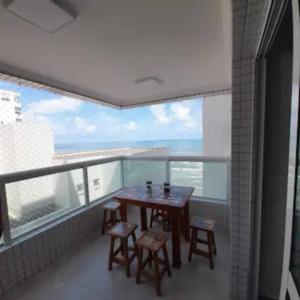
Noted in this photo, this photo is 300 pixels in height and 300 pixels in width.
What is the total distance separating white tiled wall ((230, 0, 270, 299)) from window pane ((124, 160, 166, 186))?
1838 millimetres

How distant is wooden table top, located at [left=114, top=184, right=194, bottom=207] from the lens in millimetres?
2094

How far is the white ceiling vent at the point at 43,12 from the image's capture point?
4.24 feet

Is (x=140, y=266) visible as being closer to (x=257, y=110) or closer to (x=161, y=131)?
(x=257, y=110)

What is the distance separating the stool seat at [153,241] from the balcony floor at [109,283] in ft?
1.25

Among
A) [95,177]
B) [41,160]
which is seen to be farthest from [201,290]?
[41,160]

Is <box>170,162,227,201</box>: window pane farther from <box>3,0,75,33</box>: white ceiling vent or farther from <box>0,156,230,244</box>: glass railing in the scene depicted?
<box>3,0,75,33</box>: white ceiling vent

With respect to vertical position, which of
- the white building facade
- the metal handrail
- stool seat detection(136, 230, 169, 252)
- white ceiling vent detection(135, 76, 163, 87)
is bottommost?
stool seat detection(136, 230, 169, 252)

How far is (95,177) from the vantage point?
9.77 feet

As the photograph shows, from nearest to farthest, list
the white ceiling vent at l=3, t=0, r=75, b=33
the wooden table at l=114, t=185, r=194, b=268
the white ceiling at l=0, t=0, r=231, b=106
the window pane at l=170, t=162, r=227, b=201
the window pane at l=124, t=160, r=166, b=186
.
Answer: the white ceiling vent at l=3, t=0, r=75, b=33 → the white ceiling at l=0, t=0, r=231, b=106 → the wooden table at l=114, t=185, r=194, b=268 → the window pane at l=170, t=162, r=227, b=201 → the window pane at l=124, t=160, r=166, b=186

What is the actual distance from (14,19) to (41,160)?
2.29 m

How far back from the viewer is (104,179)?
3.19 metres

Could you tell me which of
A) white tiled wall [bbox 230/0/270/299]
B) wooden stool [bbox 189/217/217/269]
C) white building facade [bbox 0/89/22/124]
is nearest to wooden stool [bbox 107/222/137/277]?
wooden stool [bbox 189/217/217/269]

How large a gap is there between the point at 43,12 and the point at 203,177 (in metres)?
2.67

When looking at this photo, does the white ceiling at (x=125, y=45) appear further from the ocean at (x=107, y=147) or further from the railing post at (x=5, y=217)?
the ocean at (x=107, y=147)
